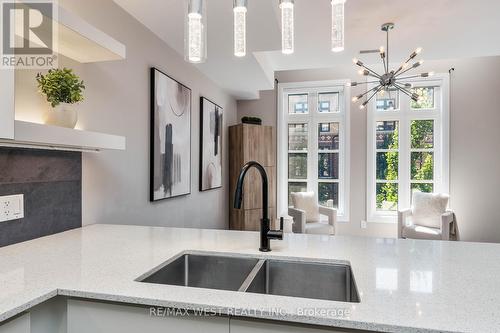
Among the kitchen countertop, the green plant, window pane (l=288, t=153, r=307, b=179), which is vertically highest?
the green plant

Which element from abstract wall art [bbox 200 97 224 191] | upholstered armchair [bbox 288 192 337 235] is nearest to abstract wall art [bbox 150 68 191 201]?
abstract wall art [bbox 200 97 224 191]

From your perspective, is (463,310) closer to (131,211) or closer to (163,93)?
(131,211)

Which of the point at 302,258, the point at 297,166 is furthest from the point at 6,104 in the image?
the point at 297,166

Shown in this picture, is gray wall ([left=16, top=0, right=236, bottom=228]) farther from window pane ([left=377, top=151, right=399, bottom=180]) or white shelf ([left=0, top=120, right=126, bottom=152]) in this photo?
window pane ([left=377, top=151, right=399, bottom=180])

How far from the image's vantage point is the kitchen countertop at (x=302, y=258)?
2.43 feet

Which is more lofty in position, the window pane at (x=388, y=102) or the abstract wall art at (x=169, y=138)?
the window pane at (x=388, y=102)

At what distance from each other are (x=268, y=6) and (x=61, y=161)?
1.58 m

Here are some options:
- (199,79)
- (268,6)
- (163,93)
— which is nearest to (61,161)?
(163,93)

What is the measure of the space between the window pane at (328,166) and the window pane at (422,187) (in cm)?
117

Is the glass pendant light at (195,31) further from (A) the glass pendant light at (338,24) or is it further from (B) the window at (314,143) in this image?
(B) the window at (314,143)

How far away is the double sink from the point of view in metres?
1.15

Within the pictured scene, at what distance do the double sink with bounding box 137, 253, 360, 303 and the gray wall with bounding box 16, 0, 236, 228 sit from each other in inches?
33.5

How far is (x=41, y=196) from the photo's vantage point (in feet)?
4.91

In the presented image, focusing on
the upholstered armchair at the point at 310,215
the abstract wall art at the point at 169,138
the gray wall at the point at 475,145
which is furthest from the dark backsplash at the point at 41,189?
the gray wall at the point at 475,145
